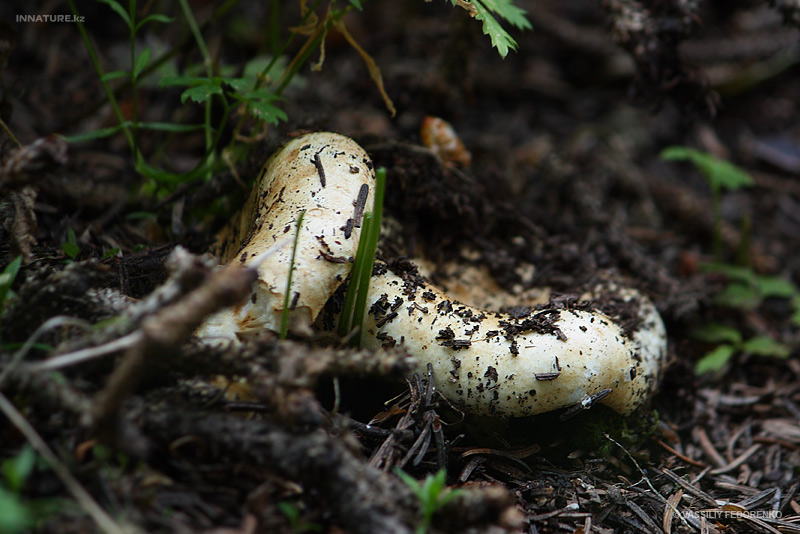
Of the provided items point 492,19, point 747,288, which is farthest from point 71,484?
point 747,288

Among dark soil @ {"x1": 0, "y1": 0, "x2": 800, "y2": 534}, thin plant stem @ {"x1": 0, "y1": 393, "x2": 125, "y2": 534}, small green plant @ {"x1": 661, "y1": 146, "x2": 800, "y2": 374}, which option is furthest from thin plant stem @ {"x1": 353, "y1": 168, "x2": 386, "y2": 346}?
small green plant @ {"x1": 661, "y1": 146, "x2": 800, "y2": 374}

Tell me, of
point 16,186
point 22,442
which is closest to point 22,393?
point 22,442

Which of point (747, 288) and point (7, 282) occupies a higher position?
point (7, 282)

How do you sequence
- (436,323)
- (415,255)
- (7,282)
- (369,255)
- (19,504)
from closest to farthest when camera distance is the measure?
(19,504) → (7,282) → (369,255) → (436,323) → (415,255)

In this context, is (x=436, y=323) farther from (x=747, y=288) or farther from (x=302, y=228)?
(x=747, y=288)

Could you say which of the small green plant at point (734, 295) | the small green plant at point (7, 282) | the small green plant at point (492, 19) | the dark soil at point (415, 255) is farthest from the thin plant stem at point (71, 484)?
the small green plant at point (734, 295)

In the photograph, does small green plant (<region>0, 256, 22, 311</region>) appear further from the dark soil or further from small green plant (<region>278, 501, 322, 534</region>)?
small green plant (<region>278, 501, 322, 534</region>)

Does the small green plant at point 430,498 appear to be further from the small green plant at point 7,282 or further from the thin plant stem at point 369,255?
the small green plant at point 7,282
